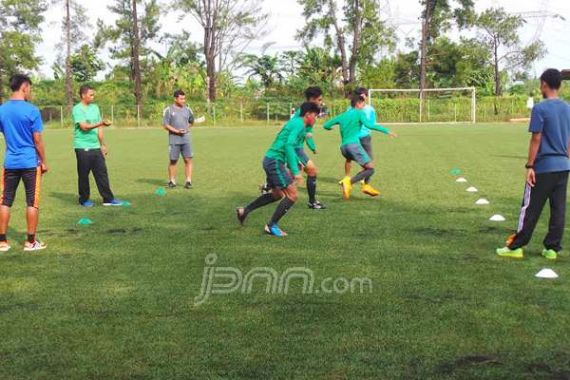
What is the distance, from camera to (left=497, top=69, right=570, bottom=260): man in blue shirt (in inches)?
252

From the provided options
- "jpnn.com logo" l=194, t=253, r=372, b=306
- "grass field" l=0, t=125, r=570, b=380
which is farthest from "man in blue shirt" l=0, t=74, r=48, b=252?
"jpnn.com logo" l=194, t=253, r=372, b=306

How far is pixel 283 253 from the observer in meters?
7.13

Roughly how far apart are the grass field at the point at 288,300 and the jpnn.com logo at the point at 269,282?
0.08 metres

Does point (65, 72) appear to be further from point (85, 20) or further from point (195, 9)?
point (195, 9)

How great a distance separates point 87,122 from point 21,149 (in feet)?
10.8

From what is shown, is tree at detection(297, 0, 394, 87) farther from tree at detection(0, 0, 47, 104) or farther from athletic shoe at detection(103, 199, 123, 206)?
athletic shoe at detection(103, 199, 123, 206)

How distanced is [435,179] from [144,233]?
7.23m

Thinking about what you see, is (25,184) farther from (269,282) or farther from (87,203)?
(87,203)

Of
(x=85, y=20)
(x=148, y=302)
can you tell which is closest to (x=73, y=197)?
(x=148, y=302)

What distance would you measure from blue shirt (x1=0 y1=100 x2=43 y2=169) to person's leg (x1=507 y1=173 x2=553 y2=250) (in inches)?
204

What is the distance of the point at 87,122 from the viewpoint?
10570 millimetres

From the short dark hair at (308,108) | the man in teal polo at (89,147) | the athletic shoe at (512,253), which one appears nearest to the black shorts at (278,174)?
the short dark hair at (308,108)

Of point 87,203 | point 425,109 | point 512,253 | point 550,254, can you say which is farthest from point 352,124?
point 425,109

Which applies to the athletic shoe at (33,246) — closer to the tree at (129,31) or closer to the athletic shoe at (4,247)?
the athletic shoe at (4,247)
